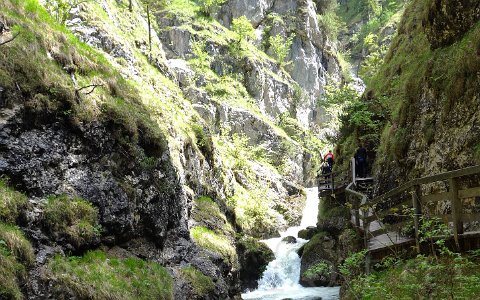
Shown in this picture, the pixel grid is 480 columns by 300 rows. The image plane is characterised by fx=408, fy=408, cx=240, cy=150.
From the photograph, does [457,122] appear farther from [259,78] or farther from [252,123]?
[259,78]

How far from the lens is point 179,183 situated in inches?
622

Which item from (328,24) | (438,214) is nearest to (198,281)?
(438,214)

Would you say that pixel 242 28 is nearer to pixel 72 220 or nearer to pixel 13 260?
pixel 72 220

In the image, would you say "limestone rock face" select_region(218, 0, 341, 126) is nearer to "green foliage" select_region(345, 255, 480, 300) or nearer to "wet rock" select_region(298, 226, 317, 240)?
"wet rock" select_region(298, 226, 317, 240)

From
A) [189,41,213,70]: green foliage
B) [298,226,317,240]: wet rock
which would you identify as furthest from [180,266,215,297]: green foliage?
[189,41,213,70]: green foliage

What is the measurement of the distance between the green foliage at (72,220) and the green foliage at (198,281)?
3.82 meters

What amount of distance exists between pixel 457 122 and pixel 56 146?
10.6 metres

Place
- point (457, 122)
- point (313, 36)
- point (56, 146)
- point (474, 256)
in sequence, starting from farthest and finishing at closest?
point (313, 36) < point (56, 146) < point (457, 122) < point (474, 256)

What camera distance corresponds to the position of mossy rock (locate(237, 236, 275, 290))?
23469 mm

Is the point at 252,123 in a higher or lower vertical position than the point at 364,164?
higher

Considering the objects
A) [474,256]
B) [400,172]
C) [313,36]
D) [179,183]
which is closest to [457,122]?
[400,172]

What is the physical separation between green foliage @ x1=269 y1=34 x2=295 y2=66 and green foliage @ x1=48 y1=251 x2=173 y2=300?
1776 inches

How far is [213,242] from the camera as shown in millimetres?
17531

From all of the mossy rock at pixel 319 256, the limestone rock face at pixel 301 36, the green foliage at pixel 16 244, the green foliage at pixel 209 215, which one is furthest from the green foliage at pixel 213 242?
the limestone rock face at pixel 301 36
